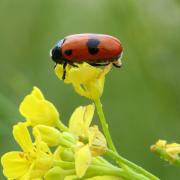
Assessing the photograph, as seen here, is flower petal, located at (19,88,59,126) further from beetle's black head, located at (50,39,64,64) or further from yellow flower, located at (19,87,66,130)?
beetle's black head, located at (50,39,64,64)

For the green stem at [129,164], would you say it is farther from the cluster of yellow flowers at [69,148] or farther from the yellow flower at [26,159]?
the yellow flower at [26,159]

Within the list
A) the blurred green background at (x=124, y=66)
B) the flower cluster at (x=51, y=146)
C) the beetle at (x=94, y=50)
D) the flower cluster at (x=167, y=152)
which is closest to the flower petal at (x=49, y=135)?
the flower cluster at (x=51, y=146)

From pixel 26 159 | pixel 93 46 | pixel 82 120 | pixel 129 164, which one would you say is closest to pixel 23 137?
pixel 26 159

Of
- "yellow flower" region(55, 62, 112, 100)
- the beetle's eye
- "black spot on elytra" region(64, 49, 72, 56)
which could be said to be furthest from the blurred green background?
"yellow flower" region(55, 62, 112, 100)

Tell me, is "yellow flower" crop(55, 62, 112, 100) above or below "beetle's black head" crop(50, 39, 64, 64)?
below

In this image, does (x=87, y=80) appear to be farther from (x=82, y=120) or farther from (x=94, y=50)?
(x=94, y=50)

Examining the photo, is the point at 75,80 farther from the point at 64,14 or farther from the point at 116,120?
the point at 64,14
